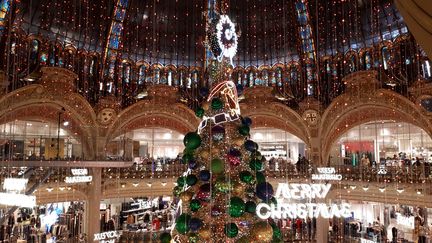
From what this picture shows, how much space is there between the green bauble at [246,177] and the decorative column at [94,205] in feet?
43.0

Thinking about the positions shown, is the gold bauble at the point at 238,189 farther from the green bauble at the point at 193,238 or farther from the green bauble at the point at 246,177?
the green bauble at the point at 193,238

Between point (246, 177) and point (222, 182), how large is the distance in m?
0.36

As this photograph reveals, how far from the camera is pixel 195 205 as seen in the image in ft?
17.6

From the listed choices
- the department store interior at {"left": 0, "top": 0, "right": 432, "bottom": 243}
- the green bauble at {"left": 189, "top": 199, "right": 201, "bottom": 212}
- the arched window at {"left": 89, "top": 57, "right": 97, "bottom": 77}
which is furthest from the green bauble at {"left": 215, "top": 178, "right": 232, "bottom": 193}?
the arched window at {"left": 89, "top": 57, "right": 97, "bottom": 77}

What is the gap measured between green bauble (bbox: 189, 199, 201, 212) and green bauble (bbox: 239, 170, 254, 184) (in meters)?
0.73

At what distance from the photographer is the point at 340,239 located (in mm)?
16469

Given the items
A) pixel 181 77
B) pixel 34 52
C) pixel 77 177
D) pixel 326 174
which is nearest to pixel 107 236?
pixel 77 177

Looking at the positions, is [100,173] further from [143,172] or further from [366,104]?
[366,104]

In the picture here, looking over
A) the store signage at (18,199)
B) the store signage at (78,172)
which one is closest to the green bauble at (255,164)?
the store signage at (18,199)

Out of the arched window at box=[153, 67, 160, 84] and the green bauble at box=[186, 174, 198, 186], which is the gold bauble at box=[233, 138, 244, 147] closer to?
the green bauble at box=[186, 174, 198, 186]

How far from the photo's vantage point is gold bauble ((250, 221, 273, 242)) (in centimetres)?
522

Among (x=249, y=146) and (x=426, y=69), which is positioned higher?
(x=426, y=69)

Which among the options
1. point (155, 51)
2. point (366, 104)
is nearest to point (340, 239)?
point (366, 104)

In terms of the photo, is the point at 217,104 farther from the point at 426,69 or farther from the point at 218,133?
the point at 426,69
